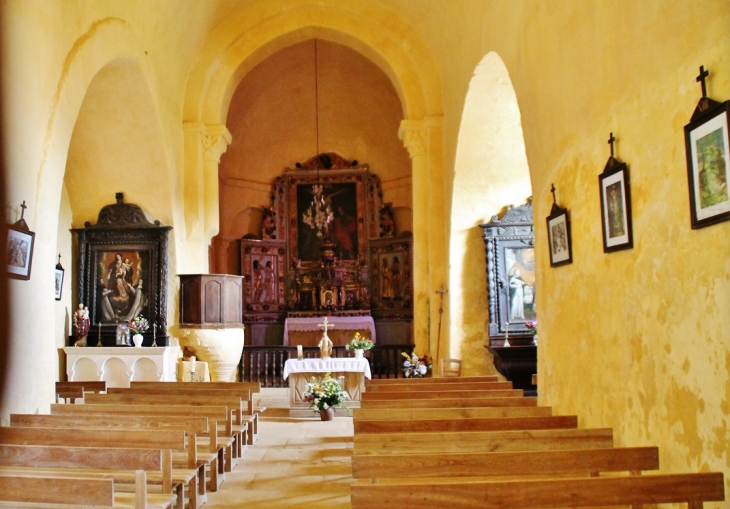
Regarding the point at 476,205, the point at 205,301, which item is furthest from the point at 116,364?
the point at 476,205

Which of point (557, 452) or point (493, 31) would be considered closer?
point (557, 452)

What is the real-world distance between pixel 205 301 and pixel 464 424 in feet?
24.8

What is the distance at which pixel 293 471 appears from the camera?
21.1 ft

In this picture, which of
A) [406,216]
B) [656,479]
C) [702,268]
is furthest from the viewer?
[406,216]

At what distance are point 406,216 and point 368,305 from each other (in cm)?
275

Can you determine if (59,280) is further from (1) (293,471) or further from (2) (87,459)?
(2) (87,459)

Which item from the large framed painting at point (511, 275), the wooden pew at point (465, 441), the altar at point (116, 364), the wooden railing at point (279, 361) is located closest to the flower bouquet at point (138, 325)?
the altar at point (116, 364)

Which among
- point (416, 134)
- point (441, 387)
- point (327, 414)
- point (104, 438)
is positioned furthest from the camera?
point (416, 134)

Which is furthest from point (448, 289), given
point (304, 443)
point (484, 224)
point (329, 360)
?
point (304, 443)

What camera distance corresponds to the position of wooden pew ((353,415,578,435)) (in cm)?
463

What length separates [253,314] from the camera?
16.6 meters

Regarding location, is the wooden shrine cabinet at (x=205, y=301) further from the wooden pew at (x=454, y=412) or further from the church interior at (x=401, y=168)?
the wooden pew at (x=454, y=412)

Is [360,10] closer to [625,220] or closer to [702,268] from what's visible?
[625,220]

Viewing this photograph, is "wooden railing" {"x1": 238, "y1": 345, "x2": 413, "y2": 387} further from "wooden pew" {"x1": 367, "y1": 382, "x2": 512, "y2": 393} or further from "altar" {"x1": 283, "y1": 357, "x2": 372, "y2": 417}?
"wooden pew" {"x1": 367, "y1": 382, "x2": 512, "y2": 393}
